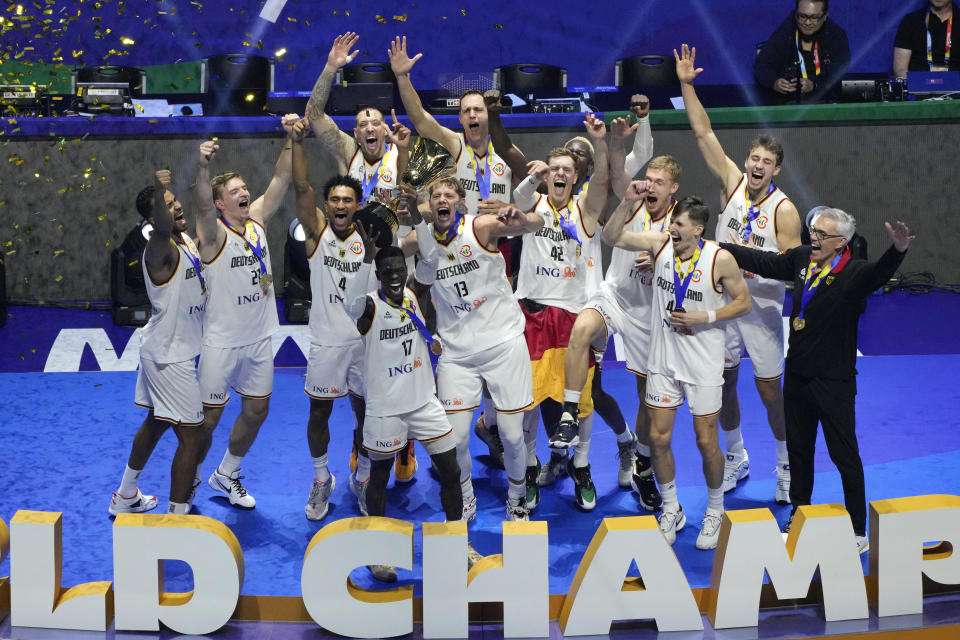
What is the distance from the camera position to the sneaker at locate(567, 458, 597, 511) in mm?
7137

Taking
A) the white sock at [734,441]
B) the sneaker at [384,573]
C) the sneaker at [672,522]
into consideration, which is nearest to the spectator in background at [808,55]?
the white sock at [734,441]

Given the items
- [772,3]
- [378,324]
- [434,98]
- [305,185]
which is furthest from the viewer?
[772,3]

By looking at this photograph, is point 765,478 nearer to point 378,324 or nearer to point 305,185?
point 378,324

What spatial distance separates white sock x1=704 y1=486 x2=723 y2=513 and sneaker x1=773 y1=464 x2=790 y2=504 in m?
Result: 0.70

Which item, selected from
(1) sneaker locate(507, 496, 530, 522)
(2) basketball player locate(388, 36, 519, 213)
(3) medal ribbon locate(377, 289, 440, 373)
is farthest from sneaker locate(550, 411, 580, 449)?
(2) basketball player locate(388, 36, 519, 213)

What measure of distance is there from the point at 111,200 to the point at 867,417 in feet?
23.8

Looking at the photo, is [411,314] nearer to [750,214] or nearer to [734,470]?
[750,214]

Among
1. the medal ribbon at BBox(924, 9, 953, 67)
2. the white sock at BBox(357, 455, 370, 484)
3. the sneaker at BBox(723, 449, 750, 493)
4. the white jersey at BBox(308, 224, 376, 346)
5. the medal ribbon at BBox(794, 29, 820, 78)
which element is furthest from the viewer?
the medal ribbon at BBox(924, 9, 953, 67)

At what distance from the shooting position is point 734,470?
24.4 feet

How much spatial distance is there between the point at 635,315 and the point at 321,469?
2297mm

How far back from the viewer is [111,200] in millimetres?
10648

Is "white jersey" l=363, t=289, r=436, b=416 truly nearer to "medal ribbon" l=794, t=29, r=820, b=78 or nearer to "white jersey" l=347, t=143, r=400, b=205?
"white jersey" l=347, t=143, r=400, b=205

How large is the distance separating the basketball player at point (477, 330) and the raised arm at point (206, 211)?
4.56 ft

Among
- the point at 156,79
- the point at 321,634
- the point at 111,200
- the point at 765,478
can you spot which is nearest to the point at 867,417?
the point at 765,478
